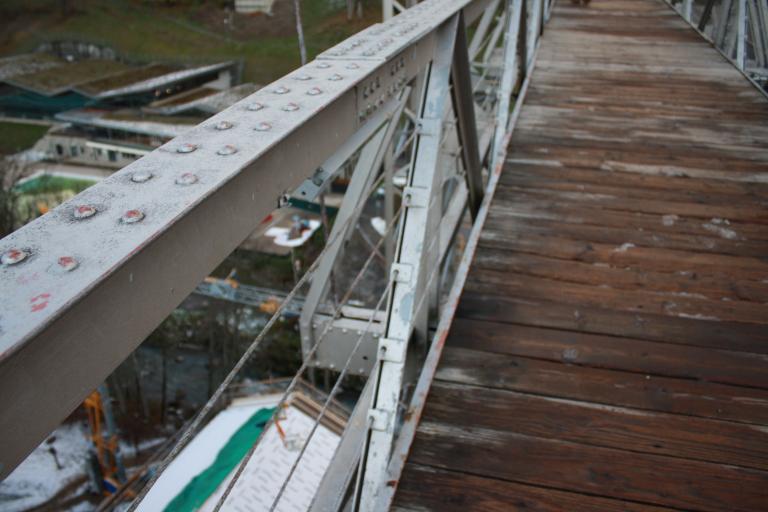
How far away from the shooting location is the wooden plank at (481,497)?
125 cm

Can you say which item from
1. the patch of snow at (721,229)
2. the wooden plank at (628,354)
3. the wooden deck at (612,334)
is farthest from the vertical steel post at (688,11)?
the wooden plank at (628,354)

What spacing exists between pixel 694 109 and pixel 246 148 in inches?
142

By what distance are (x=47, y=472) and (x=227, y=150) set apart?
1351 centimetres

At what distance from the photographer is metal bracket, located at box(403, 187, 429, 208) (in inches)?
55.4

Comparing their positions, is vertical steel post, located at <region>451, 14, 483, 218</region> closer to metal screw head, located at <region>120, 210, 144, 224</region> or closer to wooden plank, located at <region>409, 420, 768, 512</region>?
wooden plank, located at <region>409, 420, 768, 512</region>

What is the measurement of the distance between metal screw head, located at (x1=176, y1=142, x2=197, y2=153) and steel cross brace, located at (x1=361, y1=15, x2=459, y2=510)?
75 centimetres

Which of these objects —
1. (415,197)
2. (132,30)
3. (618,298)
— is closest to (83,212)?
(415,197)

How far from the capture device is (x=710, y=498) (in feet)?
4.10

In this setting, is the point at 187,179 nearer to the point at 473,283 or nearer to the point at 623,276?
the point at 473,283

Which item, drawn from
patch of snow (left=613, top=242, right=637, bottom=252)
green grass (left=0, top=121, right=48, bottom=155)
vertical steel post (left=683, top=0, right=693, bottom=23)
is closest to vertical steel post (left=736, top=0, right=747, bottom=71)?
vertical steel post (left=683, top=0, right=693, bottom=23)

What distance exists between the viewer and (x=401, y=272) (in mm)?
1358

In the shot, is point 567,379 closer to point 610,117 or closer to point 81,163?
point 610,117

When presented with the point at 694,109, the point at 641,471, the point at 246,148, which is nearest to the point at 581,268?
the point at 641,471

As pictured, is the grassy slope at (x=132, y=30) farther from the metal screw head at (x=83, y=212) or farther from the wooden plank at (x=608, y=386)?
the metal screw head at (x=83, y=212)
